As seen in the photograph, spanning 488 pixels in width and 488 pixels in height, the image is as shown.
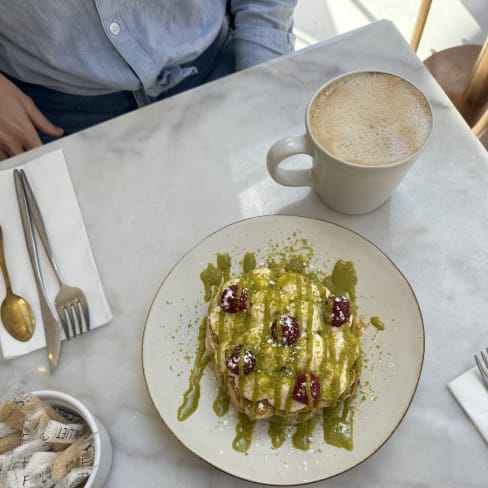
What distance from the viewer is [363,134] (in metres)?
0.75

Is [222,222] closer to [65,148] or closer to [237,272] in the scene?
[237,272]

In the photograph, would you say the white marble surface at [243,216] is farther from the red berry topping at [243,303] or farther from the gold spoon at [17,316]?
the red berry topping at [243,303]

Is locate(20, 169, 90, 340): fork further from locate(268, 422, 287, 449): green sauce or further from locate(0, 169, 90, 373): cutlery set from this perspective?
locate(268, 422, 287, 449): green sauce

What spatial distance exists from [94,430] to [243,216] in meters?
0.44

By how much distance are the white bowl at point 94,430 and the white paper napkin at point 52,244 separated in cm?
16

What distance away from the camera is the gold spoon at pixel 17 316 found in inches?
31.8

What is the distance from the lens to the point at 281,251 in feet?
2.63

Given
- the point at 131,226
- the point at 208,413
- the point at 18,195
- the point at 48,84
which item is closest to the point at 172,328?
the point at 208,413

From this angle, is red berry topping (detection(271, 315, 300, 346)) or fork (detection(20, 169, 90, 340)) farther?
fork (detection(20, 169, 90, 340))

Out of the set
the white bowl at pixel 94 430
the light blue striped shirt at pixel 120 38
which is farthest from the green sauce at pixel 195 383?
the light blue striped shirt at pixel 120 38

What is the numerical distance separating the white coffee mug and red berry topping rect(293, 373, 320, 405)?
12.4 inches

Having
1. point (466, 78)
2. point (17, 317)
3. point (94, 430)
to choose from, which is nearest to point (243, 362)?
point (94, 430)

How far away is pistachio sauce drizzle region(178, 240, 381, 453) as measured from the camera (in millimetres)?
653

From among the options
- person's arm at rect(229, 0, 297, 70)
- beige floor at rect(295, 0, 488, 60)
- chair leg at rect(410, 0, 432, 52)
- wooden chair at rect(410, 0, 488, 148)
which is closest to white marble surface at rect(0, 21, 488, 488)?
person's arm at rect(229, 0, 297, 70)
